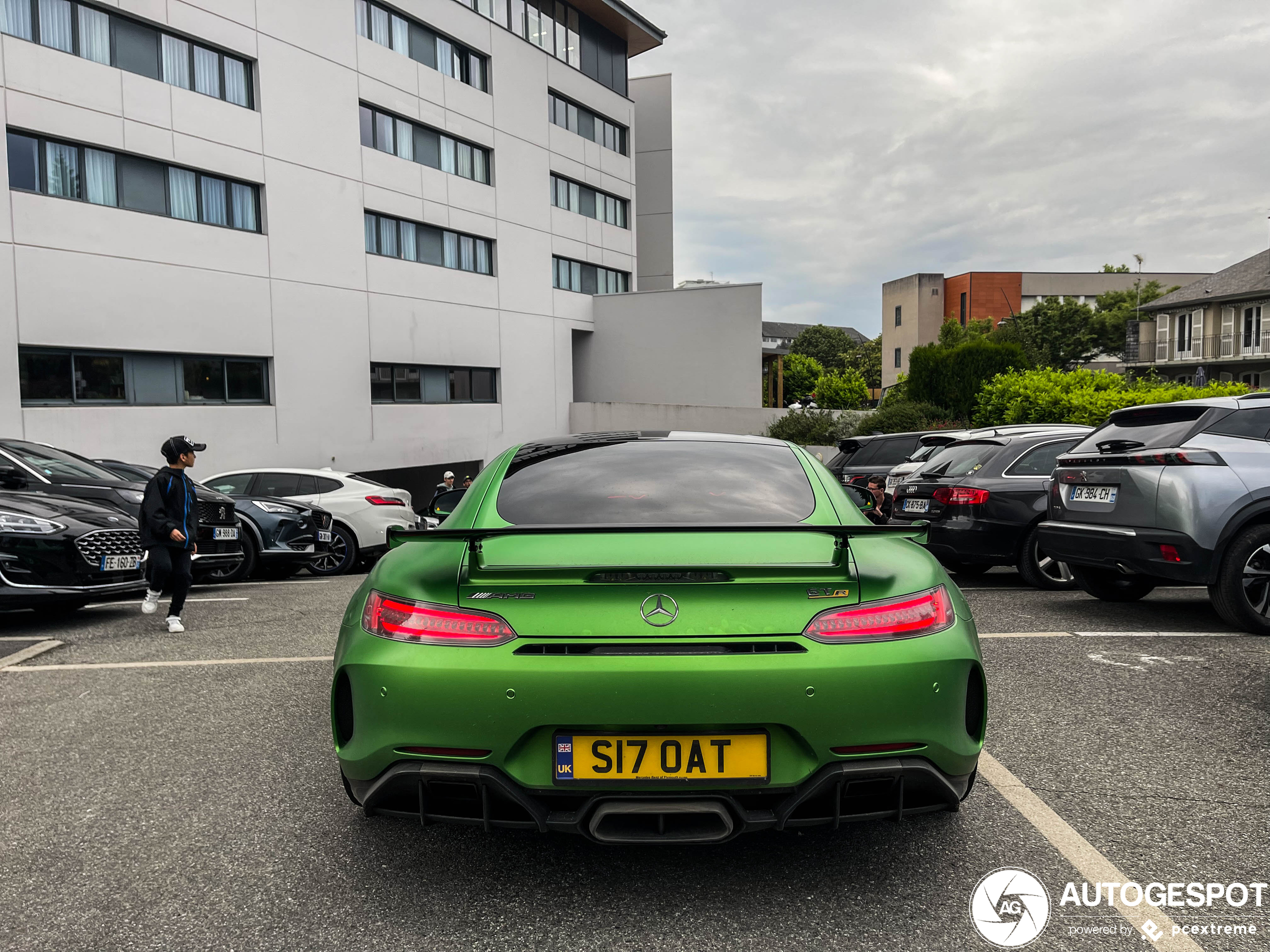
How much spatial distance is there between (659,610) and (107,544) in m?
6.39

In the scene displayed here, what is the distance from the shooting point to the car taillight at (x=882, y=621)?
254 centimetres

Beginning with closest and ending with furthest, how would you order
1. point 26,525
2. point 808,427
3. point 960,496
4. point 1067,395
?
point 26,525, point 960,496, point 1067,395, point 808,427

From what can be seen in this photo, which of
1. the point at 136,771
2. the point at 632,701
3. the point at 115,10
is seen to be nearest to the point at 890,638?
the point at 632,701

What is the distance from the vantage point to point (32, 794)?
3.63 meters

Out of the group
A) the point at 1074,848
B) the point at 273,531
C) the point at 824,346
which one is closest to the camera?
the point at 1074,848

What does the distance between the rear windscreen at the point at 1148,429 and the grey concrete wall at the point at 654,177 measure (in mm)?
37321

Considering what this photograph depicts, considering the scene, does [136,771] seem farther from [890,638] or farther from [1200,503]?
[1200,503]

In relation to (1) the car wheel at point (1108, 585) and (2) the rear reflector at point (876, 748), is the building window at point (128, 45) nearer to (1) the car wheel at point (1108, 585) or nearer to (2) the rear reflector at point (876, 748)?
(1) the car wheel at point (1108, 585)

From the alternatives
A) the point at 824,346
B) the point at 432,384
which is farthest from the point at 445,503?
the point at 824,346

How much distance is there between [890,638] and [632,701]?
0.74 metres

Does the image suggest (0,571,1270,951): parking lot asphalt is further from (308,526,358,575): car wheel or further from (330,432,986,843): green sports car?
(308,526,358,575): car wheel

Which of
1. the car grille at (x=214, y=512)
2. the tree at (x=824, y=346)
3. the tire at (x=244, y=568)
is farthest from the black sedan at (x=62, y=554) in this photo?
the tree at (x=824, y=346)

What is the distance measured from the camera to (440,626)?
259cm

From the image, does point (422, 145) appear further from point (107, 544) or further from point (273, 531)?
point (107, 544)
